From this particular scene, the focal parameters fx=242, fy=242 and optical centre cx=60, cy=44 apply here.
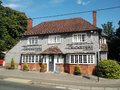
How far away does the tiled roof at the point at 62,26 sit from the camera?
3425 centimetres

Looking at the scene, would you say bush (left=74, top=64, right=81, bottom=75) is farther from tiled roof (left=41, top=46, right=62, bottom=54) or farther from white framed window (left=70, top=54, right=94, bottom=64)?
tiled roof (left=41, top=46, right=62, bottom=54)

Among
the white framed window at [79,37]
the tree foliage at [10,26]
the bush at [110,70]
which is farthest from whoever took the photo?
the tree foliage at [10,26]

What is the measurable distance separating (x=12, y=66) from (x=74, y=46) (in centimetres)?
1110

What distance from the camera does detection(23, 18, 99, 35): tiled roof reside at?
34.2 meters

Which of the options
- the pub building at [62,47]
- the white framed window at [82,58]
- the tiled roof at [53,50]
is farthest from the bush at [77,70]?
→ the tiled roof at [53,50]

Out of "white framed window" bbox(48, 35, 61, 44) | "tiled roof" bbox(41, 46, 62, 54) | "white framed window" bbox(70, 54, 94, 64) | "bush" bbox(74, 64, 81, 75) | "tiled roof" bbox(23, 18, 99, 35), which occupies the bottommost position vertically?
"bush" bbox(74, 64, 81, 75)

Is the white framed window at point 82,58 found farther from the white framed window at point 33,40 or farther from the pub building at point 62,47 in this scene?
the white framed window at point 33,40

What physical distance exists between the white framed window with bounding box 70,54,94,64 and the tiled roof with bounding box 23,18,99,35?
3.61 metres

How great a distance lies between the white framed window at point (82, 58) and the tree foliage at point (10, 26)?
17975mm

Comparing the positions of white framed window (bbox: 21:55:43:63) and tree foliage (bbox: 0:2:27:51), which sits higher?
tree foliage (bbox: 0:2:27:51)

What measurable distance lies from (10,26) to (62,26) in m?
18.1

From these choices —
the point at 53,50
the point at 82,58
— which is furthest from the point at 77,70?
the point at 53,50

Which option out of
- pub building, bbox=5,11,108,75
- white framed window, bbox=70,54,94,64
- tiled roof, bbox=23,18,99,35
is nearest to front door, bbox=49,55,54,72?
pub building, bbox=5,11,108,75

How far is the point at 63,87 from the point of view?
2050 centimetres
